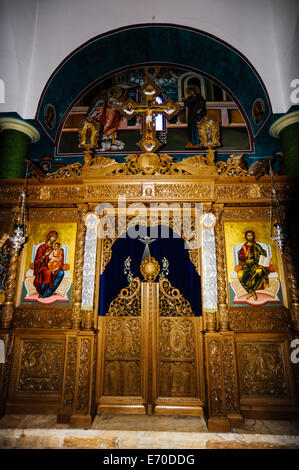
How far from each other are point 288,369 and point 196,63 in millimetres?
5923

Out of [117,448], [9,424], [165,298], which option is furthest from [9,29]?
[117,448]

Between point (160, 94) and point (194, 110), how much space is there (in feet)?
2.54

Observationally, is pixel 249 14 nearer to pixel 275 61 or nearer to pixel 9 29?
pixel 275 61

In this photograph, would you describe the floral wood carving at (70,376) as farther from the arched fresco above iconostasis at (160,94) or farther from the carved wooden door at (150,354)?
the arched fresco above iconostasis at (160,94)

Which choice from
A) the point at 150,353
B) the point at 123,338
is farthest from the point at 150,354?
the point at 123,338

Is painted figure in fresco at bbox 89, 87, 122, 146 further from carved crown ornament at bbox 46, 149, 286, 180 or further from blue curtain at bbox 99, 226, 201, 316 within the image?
blue curtain at bbox 99, 226, 201, 316

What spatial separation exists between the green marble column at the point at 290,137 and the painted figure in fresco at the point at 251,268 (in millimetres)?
1450

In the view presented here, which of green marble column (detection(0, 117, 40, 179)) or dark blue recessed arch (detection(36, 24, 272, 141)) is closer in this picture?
green marble column (detection(0, 117, 40, 179))

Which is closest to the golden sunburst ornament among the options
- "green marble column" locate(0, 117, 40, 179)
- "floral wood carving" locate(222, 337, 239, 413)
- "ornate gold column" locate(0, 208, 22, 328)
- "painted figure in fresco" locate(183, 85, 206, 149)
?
"floral wood carving" locate(222, 337, 239, 413)

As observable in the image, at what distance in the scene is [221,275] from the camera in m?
3.69

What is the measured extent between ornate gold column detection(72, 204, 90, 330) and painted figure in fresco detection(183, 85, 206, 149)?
2569 millimetres

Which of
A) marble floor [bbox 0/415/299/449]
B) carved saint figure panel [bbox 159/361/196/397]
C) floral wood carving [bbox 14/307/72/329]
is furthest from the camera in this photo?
floral wood carving [bbox 14/307/72/329]

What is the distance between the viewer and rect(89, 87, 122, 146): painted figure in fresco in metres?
5.22

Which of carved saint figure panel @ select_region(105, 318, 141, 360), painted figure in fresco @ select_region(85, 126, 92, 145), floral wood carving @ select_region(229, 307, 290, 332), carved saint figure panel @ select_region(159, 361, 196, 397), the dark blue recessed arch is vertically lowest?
carved saint figure panel @ select_region(159, 361, 196, 397)
